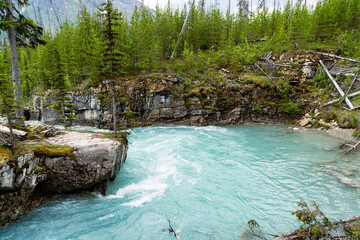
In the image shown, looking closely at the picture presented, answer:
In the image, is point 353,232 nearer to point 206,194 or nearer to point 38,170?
point 206,194

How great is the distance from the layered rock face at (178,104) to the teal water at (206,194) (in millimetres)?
8322

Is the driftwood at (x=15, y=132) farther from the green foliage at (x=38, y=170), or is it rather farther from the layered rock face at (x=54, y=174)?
the green foliage at (x=38, y=170)

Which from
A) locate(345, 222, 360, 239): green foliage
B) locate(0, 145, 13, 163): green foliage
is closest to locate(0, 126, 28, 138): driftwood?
locate(0, 145, 13, 163): green foliage

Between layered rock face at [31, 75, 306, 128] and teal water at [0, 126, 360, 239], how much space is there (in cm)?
832

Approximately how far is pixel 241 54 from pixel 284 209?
27.0m

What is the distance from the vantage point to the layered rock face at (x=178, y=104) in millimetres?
22469

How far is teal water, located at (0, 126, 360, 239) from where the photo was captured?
636 centimetres

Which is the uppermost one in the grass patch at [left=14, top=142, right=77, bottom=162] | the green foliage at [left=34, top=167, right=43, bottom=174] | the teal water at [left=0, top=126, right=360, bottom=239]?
the grass patch at [left=14, top=142, right=77, bottom=162]

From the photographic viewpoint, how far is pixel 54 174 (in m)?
7.46

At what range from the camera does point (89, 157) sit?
8.00 meters

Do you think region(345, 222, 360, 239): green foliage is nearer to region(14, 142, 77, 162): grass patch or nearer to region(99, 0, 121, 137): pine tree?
region(14, 142, 77, 162): grass patch

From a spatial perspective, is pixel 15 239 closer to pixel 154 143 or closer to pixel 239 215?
pixel 239 215

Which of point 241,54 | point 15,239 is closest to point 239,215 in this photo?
point 15,239

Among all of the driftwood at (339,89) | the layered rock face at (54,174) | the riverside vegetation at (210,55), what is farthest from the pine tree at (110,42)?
the driftwood at (339,89)
